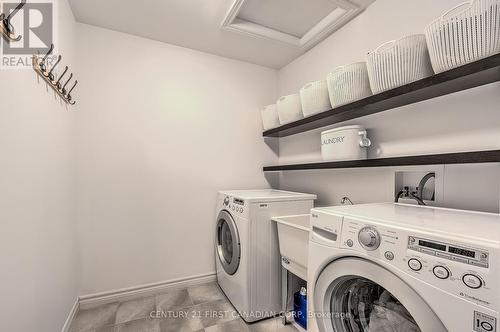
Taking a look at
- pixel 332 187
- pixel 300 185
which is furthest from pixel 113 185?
pixel 332 187

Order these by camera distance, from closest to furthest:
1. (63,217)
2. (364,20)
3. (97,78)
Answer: (63,217), (364,20), (97,78)

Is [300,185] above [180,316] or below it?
above

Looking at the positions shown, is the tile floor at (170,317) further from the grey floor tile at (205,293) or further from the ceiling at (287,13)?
the ceiling at (287,13)

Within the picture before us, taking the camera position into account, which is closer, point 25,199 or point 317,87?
point 25,199

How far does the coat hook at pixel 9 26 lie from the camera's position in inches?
35.6

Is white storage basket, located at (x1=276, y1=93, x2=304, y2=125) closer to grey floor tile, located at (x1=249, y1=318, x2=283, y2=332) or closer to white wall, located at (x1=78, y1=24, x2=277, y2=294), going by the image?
white wall, located at (x1=78, y1=24, x2=277, y2=294)

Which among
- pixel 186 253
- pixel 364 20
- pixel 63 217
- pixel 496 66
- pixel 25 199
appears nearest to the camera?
pixel 496 66

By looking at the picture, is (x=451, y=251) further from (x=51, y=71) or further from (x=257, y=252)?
(x=51, y=71)

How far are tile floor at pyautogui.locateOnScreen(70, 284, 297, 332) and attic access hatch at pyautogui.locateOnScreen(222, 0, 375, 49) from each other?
227cm

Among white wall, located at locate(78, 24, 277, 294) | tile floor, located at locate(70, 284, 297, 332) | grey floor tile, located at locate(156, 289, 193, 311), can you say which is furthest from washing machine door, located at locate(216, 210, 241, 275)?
grey floor tile, located at locate(156, 289, 193, 311)

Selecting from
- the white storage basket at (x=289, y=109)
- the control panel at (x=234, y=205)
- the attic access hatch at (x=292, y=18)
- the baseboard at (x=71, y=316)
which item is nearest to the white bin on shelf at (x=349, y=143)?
the white storage basket at (x=289, y=109)

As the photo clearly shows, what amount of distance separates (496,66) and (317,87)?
38.1 inches

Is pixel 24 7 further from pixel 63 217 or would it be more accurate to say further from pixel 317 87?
pixel 317 87

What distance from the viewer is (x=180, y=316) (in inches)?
67.9
